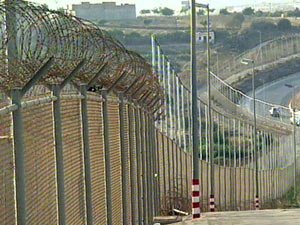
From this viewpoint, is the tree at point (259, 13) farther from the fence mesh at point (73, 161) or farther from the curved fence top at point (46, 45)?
the fence mesh at point (73, 161)

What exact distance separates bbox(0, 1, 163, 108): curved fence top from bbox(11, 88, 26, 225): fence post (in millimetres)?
135

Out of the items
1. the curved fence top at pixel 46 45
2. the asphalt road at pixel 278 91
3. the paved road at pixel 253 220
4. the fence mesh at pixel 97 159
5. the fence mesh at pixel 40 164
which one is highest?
the curved fence top at pixel 46 45

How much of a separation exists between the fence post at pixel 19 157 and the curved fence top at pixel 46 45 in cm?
13

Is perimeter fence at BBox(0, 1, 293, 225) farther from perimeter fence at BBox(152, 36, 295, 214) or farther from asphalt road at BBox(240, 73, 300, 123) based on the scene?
asphalt road at BBox(240, 73, 300, 123)

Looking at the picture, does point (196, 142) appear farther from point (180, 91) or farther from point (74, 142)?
point (180, 91)

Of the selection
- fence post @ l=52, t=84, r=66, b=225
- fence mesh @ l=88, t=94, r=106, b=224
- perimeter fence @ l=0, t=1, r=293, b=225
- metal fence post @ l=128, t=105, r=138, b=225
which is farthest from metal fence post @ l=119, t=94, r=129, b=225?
fence post @ l=52, t=84, r=66, b=225

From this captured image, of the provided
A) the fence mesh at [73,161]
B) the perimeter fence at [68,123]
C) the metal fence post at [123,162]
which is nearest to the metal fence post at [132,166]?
the perimeter fence at [68,123]

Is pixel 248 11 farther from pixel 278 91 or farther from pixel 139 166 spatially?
pixel 139 166

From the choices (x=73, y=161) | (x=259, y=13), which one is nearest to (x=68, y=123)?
(x=73, y=161)

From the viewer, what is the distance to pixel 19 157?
234 inches

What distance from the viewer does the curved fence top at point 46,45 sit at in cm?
586

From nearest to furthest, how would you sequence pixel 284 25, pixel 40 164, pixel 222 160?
pixel 40 164 → pixel 222 160 → pixel 284 25

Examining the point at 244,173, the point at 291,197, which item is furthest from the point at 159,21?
the point at 244,173

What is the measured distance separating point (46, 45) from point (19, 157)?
3.43 feet
